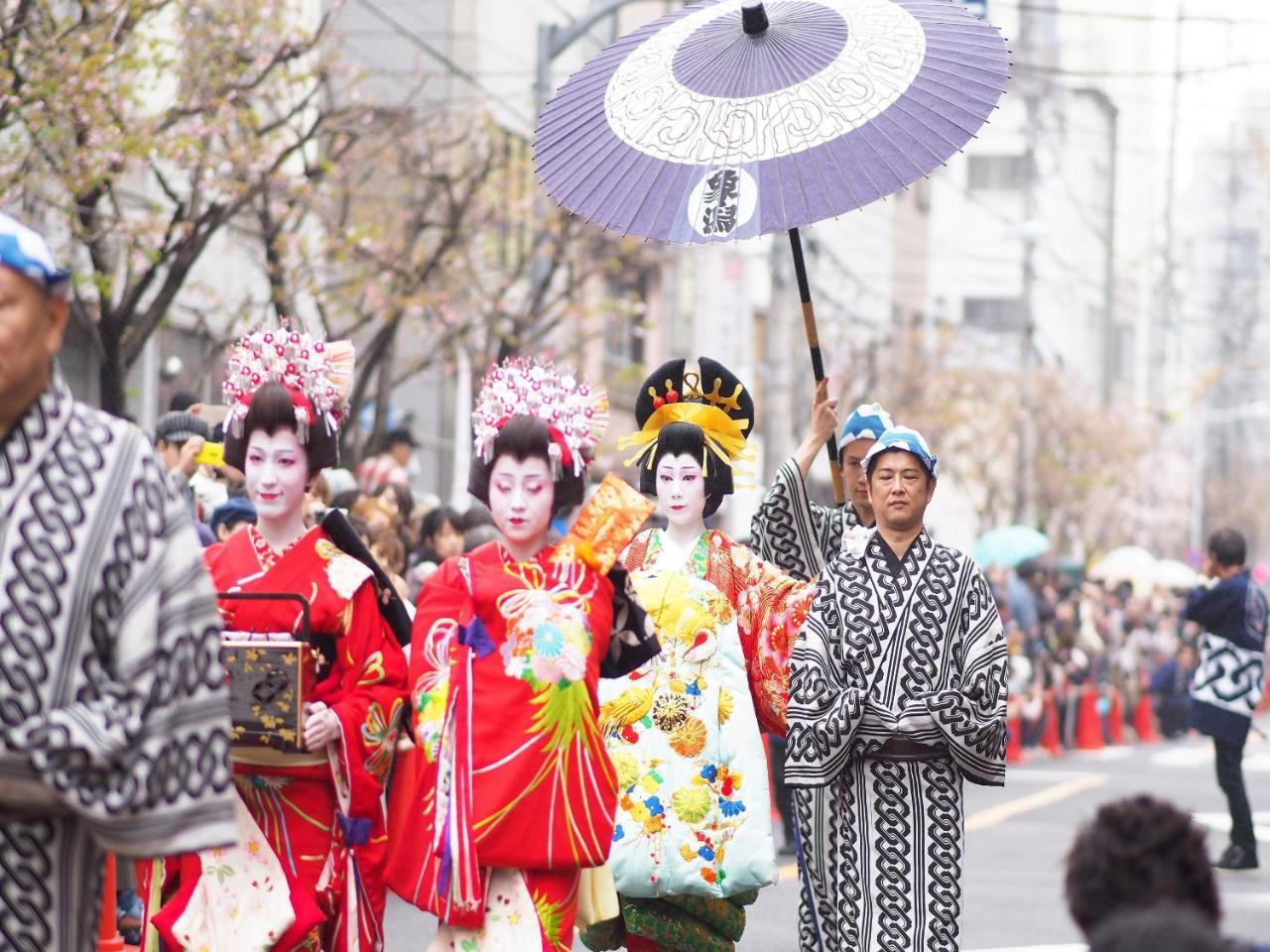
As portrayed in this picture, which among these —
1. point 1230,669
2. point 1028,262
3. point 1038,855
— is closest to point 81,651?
point 1038,855

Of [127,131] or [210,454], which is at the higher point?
[127,131]

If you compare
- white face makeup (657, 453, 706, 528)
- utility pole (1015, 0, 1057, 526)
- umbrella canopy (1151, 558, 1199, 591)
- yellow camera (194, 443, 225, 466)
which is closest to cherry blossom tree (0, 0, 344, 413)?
yellow camera (194, 443, 225, 466)

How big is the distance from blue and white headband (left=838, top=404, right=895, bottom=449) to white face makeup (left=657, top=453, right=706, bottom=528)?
94 centimetres

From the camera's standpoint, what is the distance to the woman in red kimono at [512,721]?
19.0 ft

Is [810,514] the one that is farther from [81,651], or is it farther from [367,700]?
[81,651]

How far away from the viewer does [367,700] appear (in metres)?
5.87

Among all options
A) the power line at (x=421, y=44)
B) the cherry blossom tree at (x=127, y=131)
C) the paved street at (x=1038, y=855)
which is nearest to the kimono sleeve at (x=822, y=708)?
the paved street at (x=1038, y=855)

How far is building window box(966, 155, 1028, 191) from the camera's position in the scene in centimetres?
6281

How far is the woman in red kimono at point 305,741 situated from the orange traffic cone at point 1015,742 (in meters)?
15.6

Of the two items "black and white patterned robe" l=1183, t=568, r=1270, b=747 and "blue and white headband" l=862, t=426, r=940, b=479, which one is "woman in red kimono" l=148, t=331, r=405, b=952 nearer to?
"blue and white headband" l=862, t=426, r=940, b=479

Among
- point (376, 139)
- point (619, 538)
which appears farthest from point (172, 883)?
point (376, 139)

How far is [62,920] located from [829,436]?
13.9 ft

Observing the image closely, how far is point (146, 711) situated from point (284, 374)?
2621 mm

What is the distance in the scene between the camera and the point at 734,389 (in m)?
7.52
